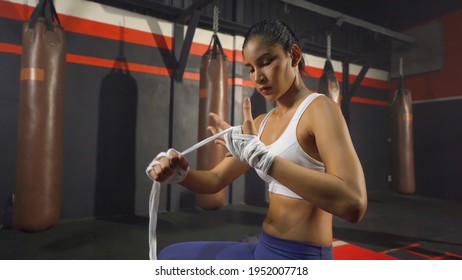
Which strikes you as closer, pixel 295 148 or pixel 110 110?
pixel 295 148

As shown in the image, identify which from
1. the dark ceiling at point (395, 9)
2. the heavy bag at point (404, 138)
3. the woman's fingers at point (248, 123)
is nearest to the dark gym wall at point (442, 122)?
the dark ceiling at point (395, 9)

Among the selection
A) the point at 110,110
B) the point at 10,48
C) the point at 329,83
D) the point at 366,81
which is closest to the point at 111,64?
the point at 110,110

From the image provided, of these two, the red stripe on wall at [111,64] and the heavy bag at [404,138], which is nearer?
the red stripe on wall at [111,64]

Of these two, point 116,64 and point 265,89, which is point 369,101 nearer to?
point 116,64

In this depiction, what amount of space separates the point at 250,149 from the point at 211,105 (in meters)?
2.45

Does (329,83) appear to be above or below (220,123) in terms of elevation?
above

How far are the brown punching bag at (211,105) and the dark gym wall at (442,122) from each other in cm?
420

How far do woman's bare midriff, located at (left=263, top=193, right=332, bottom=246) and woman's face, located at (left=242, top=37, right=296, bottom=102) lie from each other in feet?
1.18

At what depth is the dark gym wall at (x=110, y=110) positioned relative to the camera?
9.73 ft

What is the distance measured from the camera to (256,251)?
3.51ft

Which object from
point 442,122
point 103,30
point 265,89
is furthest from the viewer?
point 442,122

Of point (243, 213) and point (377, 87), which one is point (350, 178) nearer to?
point (243, 213)

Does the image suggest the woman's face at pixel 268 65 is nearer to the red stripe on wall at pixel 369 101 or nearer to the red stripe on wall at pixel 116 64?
the red stripe on wall at pixel 116 64

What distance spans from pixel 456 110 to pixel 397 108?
4.22ft
